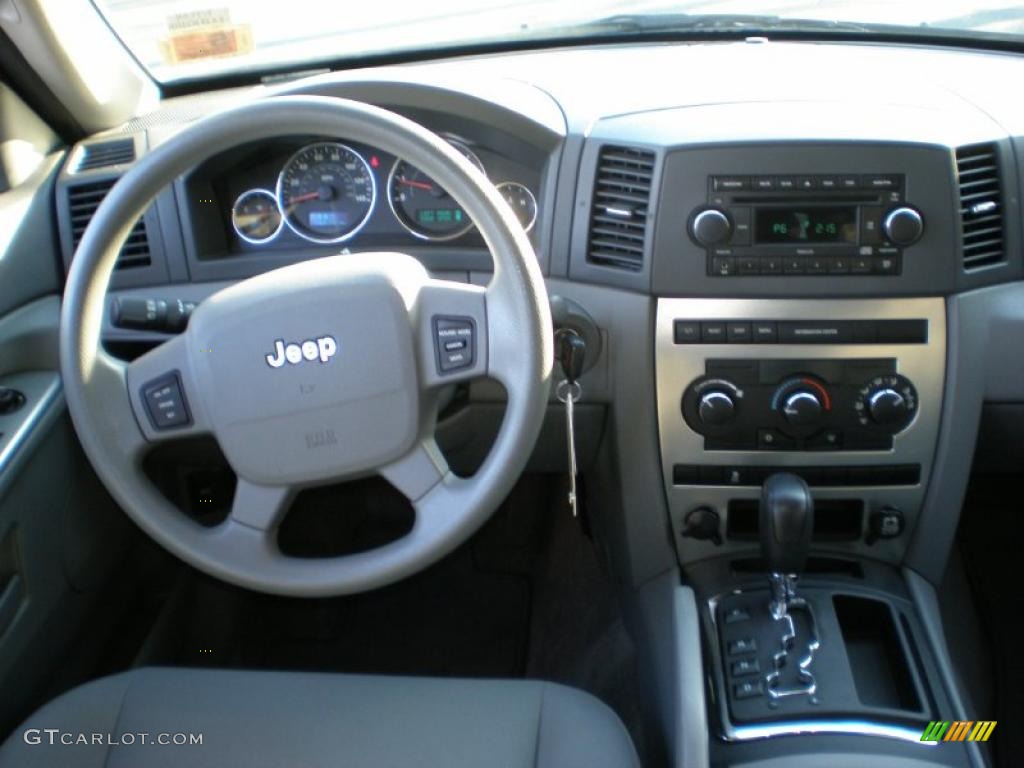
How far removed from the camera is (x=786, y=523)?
60.5 inches

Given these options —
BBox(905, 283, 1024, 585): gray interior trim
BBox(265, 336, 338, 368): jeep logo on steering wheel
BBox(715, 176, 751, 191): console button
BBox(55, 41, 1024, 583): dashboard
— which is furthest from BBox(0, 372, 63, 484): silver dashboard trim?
BBox(905, 283, 1024, 585): gray interior trim

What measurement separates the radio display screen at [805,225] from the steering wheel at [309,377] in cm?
50

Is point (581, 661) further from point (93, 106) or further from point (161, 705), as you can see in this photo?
point (93, 106)

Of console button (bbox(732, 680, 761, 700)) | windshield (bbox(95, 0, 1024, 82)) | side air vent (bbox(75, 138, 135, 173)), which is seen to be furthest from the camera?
windshield (bbox(95, 0, 1024, 82))

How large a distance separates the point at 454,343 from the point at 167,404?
1.32 ft

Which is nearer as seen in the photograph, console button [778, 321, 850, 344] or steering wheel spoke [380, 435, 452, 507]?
steering wheel spoke [380, 435, 452, 507]

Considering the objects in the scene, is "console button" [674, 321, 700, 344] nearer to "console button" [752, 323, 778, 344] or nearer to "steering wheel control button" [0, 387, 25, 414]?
"console button" [752, 323, 778, 344]

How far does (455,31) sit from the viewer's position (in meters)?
2.13

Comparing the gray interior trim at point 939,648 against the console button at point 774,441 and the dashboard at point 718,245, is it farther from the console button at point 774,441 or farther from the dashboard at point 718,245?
the console button at point 774,441

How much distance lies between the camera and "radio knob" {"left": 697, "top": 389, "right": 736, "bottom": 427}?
1669mm

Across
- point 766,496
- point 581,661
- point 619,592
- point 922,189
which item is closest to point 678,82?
point 922,189

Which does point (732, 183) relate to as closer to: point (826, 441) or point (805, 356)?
point (805, 356)

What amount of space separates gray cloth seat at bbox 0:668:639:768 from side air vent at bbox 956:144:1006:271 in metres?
0.94

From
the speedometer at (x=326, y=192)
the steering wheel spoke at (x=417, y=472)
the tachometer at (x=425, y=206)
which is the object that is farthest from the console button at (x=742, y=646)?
the speedometer at (x=326, y=192)
